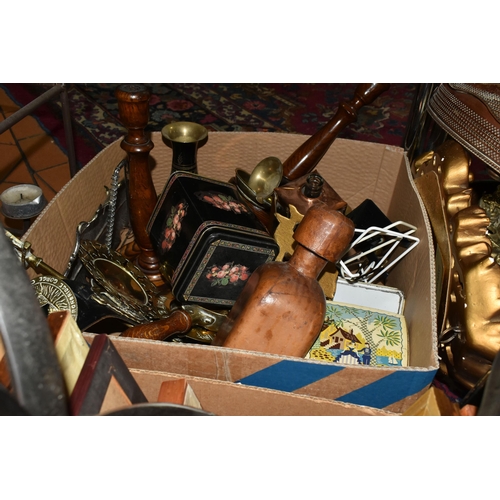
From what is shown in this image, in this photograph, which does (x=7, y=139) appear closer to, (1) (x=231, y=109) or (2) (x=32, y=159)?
(2) (x=32, y=159)

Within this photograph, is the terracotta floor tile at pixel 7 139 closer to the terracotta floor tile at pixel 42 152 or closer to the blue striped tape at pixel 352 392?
the terracotta floor tile at pixel 42 152

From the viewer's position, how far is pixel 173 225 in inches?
31.9

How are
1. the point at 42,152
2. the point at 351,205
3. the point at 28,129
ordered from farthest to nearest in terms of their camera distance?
the point at 28,129 → the point at 42,152 → the point at 351,205

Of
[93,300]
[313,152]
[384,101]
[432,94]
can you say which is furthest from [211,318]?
[384,101]

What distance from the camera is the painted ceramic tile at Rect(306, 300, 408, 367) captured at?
72cm

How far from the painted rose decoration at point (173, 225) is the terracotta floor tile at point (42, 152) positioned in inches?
36.8

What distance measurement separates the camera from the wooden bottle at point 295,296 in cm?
61

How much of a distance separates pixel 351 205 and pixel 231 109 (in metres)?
0.92

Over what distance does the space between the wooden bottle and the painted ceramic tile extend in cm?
8

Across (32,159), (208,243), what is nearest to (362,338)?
(208,243)

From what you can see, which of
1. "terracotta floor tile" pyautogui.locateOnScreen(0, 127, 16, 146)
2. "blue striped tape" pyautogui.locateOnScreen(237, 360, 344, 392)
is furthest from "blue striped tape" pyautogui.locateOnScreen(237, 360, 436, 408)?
"terracotta floor tile" pyautogui.locateOnScreen(0, 127, 16, 146)

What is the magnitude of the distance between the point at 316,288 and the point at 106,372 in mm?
302

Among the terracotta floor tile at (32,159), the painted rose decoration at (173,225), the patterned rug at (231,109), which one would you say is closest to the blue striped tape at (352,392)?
the painted rose decoration at (173,225)

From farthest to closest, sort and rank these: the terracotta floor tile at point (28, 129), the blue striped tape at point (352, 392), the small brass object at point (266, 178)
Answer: the terracotta floor tile at point (28, 129)
the small brass object at point (266, 178)
the blue striped tape at point (352, 392)
